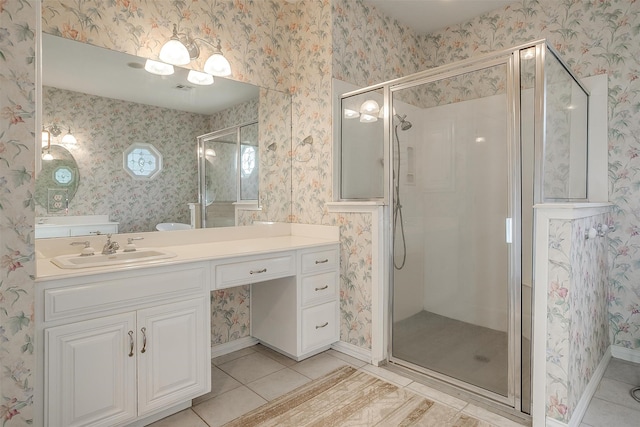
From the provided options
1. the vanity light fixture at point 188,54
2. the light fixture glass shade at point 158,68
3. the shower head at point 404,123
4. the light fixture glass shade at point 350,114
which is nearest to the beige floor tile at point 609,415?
the shower head at point 404,123

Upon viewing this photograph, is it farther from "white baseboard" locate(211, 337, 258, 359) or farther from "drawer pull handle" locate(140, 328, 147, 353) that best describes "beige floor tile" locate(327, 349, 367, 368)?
"drawer pull handle" locate(140, 328, 147, 353)

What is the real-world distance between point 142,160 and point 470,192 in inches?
79.7

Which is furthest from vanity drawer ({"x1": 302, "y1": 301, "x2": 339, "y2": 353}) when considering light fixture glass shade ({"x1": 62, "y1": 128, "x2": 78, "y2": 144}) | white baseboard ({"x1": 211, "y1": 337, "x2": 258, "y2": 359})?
light fixture glass shade ({"x1": 62, "y1": 128, "x2": 78, "y2": 144})

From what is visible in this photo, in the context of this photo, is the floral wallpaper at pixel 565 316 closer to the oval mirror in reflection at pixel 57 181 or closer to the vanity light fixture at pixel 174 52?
the vanity light fixture at pixel 174 52

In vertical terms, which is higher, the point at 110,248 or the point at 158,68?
the point at 158,68

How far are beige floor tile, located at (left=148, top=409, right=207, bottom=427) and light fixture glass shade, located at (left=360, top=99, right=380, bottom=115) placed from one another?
2.20 metres

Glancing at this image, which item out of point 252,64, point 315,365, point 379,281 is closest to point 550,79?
point 379,281

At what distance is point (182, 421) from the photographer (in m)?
1.87

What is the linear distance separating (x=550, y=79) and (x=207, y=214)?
2242 millimetres

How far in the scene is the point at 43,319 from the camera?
57.1 inches

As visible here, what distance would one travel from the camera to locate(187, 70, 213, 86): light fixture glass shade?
96.7 inches

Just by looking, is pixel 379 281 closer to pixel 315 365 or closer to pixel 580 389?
pixel 315 365

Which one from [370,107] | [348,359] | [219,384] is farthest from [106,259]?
[370,107]

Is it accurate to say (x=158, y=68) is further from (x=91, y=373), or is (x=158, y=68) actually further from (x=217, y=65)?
(x=91, y=373)
